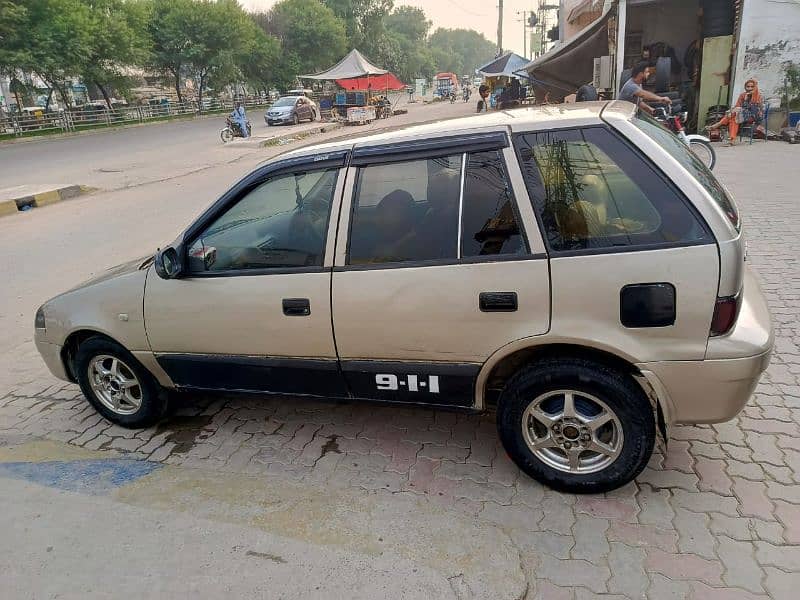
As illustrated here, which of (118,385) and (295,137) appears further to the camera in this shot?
(295,137)

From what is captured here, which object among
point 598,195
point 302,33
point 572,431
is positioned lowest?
point 572,431

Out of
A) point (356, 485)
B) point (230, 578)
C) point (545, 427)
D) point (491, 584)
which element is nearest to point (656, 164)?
point (545, 427)

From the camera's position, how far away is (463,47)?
17475cm

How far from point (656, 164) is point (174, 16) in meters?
45.4

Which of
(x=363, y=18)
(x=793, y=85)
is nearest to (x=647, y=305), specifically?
(x=793, y=85)

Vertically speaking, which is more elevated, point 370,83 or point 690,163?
point 370,83

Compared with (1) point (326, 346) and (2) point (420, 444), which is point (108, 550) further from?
(2) point (420, 444)

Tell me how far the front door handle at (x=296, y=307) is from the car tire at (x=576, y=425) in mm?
1061

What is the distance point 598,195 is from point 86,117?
3580 centimetres

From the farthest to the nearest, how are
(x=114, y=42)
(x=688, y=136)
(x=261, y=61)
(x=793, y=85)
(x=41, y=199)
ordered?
(x=261, y=61), (x=114, y=42), (x=793, y=85), (x=41, y=199), (x=688, y=136)

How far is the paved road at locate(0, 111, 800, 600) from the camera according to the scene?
7.80ft

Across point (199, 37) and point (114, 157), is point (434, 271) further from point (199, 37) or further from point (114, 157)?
point (199, 37)

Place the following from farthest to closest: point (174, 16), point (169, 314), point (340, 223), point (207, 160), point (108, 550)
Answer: point (174, 16) → point (207, 160) → point (169, 314) → point (340, 223) → point (108, 550)

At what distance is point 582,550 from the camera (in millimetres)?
2467
